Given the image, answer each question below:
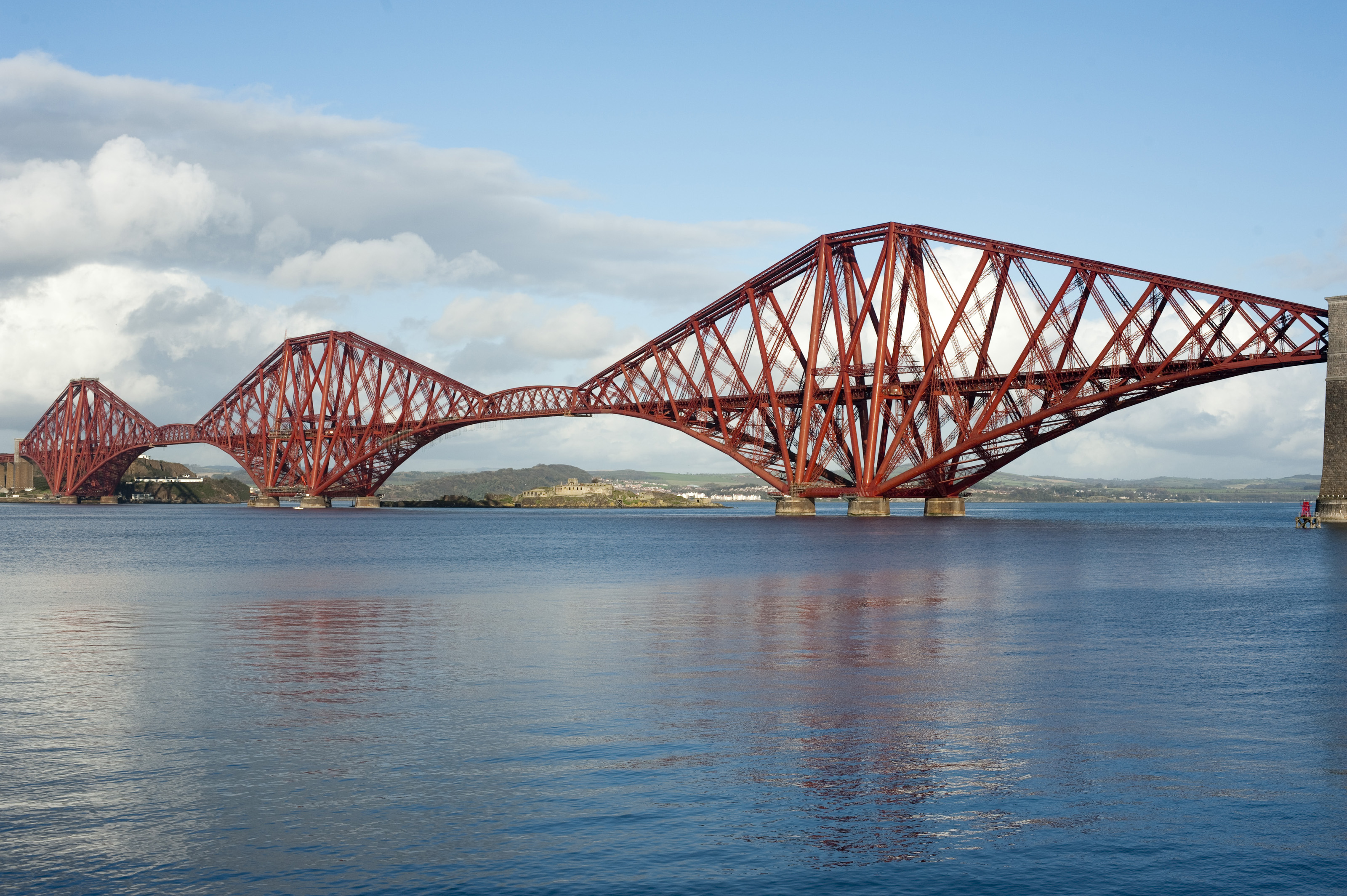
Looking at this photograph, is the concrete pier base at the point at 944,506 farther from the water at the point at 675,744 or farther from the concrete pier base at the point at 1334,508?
the water at the point at 675,744

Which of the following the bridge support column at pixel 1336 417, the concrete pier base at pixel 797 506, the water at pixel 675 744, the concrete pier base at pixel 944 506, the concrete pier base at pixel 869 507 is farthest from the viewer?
the concrete pier base at pixel 944 506

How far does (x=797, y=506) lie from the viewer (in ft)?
342

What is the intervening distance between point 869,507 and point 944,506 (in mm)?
11758

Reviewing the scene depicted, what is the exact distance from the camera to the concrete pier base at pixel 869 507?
98.4m

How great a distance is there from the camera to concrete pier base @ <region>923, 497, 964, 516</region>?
10688 centimetres

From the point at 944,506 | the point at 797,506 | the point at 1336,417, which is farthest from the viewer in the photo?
the point at 944,506

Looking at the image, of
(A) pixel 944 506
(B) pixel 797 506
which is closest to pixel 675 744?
(B) pixel 797 506

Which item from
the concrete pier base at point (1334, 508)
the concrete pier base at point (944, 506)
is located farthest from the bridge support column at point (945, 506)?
the concrete pier base at point (1334, 508)

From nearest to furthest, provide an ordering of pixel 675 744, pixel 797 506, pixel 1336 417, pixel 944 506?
pixel 675 744, pixel 1336 417, pixel 797 506, pixel 944 506

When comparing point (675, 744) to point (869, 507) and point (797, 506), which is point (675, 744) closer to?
point (869, 507)

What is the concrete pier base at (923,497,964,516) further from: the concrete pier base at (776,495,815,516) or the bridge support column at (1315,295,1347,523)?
the bridge support column at (1315,295,1347,523)

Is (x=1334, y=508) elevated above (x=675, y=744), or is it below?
above

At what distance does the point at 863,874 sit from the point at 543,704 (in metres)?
7.30

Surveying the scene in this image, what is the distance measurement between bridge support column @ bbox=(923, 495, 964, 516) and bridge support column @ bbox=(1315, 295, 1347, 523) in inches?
1485
